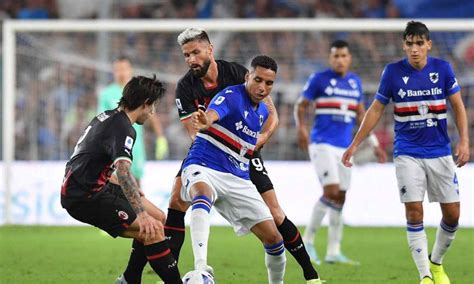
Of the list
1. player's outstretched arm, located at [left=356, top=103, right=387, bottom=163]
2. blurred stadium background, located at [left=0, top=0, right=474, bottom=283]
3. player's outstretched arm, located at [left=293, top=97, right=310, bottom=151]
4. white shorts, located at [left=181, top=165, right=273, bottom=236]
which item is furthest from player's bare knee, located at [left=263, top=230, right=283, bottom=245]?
blurred stadium background, located at [left=0, top=0, right=474, bottom=283]

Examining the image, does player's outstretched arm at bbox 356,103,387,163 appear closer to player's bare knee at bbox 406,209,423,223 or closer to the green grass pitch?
the green grass pitch

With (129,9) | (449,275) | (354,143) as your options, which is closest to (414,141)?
(354,143)

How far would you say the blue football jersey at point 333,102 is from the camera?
11734 mm

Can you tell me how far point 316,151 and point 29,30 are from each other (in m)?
6.27

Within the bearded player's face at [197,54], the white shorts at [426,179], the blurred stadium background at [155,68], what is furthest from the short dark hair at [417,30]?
the blurred stadium background at [155,68]

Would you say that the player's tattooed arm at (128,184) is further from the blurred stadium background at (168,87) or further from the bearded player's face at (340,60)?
the blurred stadium background at (168,87)

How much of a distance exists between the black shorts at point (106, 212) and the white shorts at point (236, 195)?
0.52 meters

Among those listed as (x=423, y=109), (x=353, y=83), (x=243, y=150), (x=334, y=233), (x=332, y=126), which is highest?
(x=353, y=83)

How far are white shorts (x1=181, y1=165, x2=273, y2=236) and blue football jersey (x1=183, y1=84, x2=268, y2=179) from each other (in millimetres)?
69

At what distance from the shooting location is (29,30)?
52.5 feet

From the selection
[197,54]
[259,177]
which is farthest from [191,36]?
[259,177]

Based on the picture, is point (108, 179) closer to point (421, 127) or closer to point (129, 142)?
point (129, 142)

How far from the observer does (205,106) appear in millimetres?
8406

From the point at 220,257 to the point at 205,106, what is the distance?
11.3 feet
